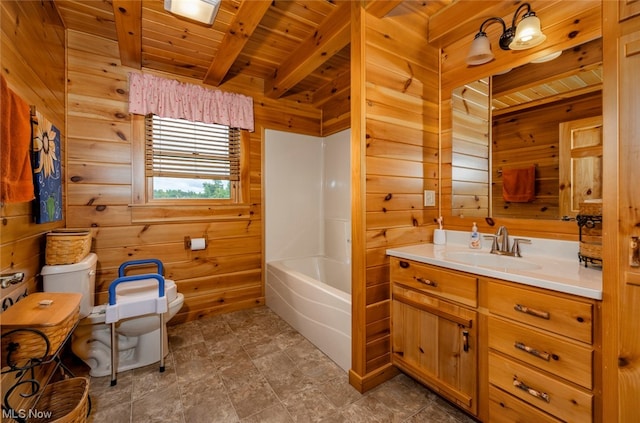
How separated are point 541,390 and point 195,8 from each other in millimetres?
2660

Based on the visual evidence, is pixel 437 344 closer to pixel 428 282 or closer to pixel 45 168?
pixel 428 282

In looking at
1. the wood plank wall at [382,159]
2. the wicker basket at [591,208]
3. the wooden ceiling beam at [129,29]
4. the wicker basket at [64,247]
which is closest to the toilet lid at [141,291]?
the wicker basket at [64,247]

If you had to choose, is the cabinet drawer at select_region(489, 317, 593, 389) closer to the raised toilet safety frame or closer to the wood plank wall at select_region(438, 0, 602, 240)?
the wood plank wall at select_region(438, 0, 602, 240)

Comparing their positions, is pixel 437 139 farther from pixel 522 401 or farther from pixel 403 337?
pixel 522 401

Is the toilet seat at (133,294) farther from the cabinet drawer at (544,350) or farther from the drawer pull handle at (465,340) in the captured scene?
the cabinet drawer at (544,350)

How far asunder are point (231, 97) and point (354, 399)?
2804 millimetres

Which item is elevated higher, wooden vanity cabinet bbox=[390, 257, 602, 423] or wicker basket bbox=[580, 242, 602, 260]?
wicker basket bbox=[580, 242, 602, 260]

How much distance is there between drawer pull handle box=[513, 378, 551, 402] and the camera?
3.64 ft

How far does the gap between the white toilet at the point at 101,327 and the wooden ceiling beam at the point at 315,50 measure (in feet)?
6.99

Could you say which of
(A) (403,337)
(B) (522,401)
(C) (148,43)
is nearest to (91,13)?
(C) (148,43)

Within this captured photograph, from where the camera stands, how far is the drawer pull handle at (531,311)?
3.62 feet

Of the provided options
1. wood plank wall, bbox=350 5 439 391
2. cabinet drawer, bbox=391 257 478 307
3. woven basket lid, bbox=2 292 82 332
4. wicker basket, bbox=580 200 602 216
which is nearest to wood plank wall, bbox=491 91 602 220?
wicker basket, bbox=580 200 602 216

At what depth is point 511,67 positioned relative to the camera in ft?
5.65

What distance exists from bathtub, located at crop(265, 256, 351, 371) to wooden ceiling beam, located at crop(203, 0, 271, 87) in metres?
1.91
